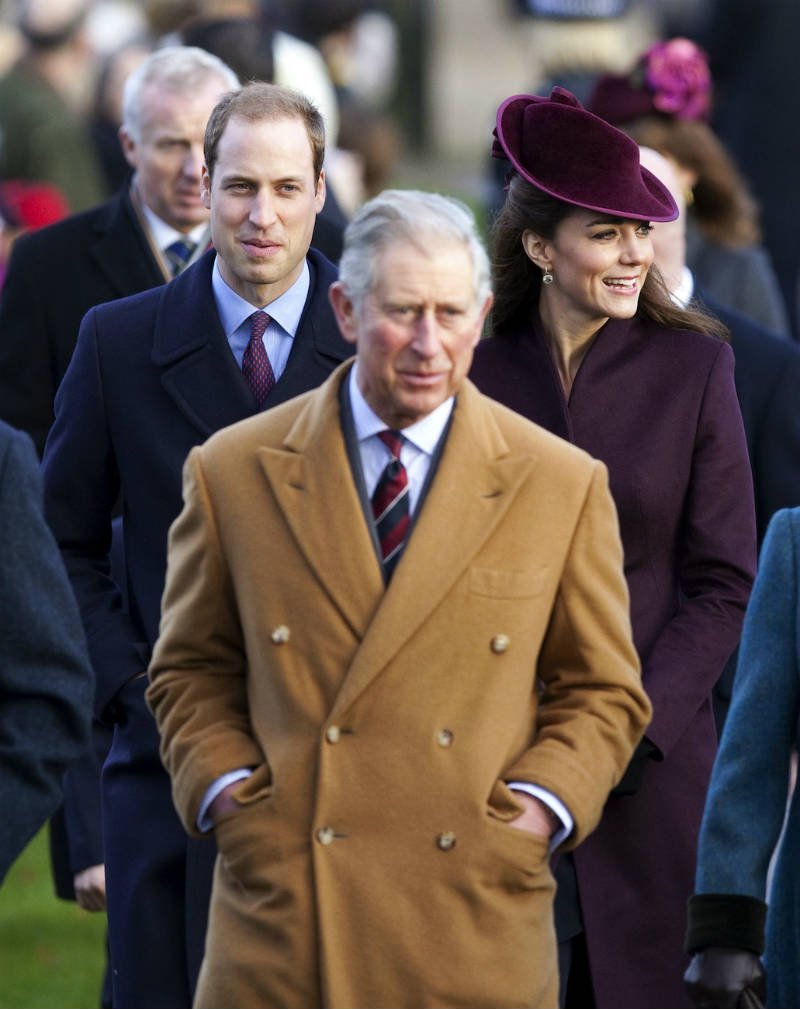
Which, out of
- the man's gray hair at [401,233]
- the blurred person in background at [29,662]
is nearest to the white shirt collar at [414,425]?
the man's gray hair at [401,233]

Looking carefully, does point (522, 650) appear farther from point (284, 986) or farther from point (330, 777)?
point (284, 986)

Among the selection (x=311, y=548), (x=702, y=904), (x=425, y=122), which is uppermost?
(x=311, y=548)

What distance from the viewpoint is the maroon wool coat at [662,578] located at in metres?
5.75

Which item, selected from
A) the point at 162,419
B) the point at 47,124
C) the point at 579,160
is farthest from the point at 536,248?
the point at 47,124

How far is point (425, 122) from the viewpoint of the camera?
3616 centimetres

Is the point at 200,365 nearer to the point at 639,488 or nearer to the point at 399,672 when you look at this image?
the point at 639,488

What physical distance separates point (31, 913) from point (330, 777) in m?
5.03

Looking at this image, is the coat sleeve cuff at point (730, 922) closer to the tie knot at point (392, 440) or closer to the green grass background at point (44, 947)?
the tie knot at point (392, 440)

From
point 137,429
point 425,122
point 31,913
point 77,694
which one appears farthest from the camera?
point 425,122

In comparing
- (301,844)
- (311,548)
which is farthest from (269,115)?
(301,844)

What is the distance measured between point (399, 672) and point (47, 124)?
963 cm

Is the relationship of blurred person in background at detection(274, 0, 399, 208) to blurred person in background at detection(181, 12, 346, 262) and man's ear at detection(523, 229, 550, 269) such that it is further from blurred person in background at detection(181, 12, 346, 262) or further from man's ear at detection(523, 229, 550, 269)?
man's ear at detection(523, 229, 550, 269)

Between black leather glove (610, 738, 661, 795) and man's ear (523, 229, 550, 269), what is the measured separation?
1.04 meters

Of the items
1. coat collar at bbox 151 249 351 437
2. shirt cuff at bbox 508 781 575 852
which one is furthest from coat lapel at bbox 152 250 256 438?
shirt cuff at bbox 508 781 575 852
